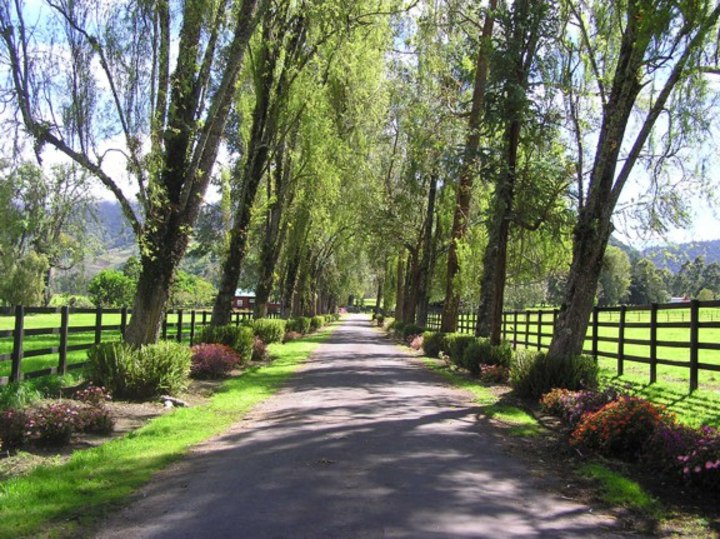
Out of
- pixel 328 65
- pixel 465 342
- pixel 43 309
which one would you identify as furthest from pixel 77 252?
pixel 465 342

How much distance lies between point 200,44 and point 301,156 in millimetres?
12192

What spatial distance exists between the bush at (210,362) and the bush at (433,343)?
9.03 m

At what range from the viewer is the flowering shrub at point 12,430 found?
6.84m

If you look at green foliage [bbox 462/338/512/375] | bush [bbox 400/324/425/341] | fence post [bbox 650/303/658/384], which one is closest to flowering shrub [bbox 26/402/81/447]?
green foliage [bbox 462/338/512/375]

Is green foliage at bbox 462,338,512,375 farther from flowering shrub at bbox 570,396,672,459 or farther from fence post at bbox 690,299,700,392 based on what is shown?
flowering shrub at bbox 570,396,672,459

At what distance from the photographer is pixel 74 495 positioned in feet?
17.8

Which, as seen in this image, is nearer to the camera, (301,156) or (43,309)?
(43,309)

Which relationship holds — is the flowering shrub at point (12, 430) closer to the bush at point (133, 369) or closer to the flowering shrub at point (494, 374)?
the bush at point (133, 369)

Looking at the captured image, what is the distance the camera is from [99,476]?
6098 millimetres

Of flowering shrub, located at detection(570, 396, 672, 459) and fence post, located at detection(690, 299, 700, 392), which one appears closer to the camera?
flowering shrub, located at detection(570, 396, 672, 459)

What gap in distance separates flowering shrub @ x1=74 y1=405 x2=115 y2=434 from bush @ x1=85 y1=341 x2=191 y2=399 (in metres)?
2.00

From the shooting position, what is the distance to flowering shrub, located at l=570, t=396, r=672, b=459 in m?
7.02

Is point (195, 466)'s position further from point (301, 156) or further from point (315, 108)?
point (301, 156)

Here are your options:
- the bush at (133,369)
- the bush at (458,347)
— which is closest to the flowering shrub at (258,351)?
the bush at (458,347)
